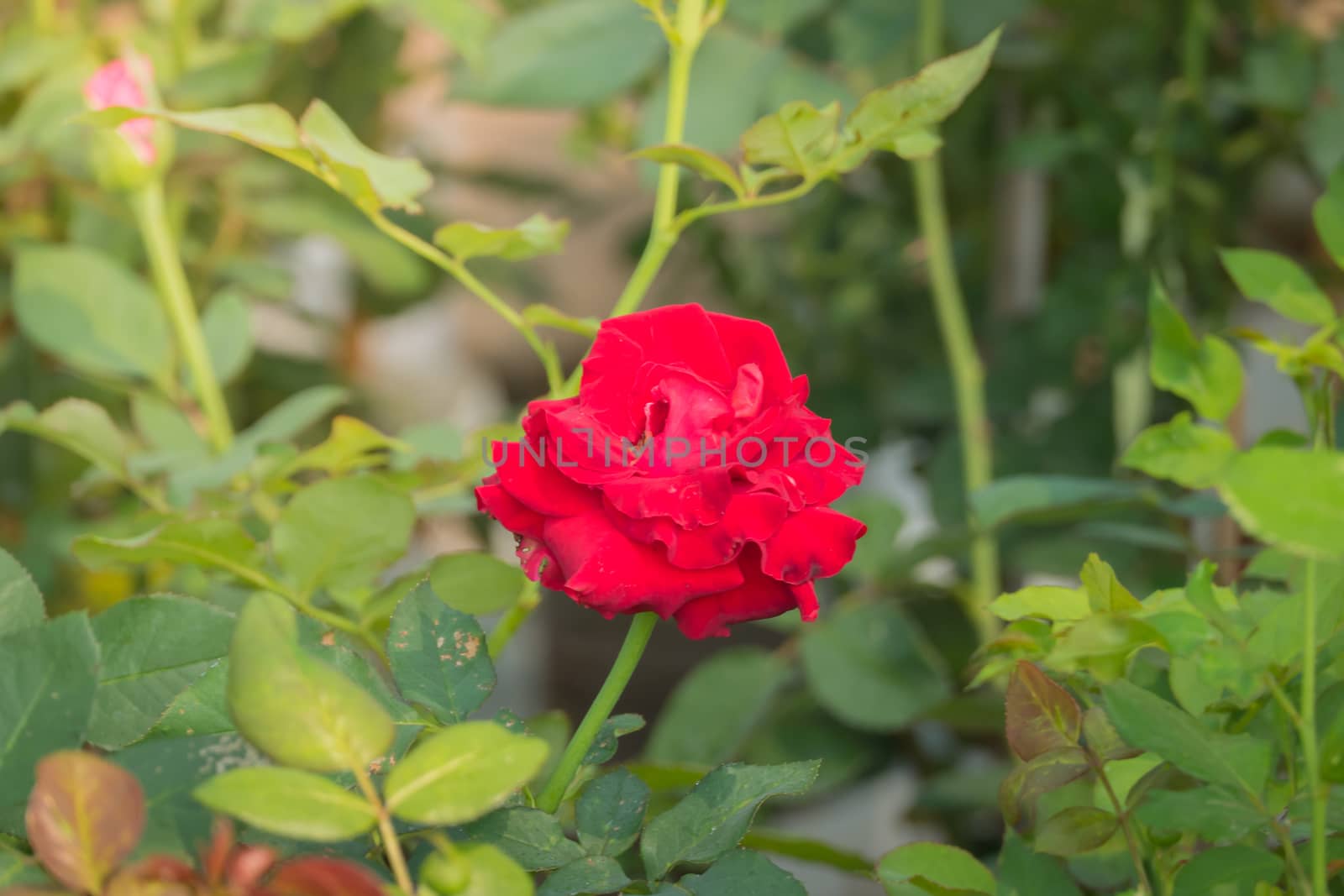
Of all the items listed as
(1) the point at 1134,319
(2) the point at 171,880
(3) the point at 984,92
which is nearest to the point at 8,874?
(2) the point at 171,880

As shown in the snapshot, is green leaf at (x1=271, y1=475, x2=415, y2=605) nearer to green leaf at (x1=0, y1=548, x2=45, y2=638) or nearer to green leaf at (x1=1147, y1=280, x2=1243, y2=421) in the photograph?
green leaf at (x1=0, y1=548, x2=45, y2=638)

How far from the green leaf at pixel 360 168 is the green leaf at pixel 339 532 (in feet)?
0.24

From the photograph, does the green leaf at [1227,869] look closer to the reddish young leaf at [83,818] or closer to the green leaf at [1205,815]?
the green leaf at [1205,815]

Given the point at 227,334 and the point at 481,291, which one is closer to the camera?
the point at 481,291

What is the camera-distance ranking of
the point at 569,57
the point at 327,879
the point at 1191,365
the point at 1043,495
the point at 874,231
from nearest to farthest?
1. the point at 327,879
2. the point at 1191,365
3. the point at 1043,495
4. the point at 569,57
5. the point at 874,231

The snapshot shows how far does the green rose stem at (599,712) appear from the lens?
0.80 feet

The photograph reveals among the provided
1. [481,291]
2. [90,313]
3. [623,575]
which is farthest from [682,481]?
[90,313]

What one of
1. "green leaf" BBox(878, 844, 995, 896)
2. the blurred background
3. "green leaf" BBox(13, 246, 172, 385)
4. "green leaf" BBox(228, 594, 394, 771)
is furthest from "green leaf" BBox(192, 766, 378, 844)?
"green leaf" BBox(13, 246, 172, 385)

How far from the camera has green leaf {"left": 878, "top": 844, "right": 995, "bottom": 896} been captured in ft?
0.82

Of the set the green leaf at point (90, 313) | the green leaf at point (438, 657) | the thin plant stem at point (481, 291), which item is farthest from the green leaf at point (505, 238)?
the green leaf at point (90, 313)

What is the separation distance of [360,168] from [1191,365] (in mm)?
206

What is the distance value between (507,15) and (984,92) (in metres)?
0.29

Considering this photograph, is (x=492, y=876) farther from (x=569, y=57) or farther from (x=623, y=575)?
(x=569, y=57)

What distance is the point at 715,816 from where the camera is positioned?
0.79ft
